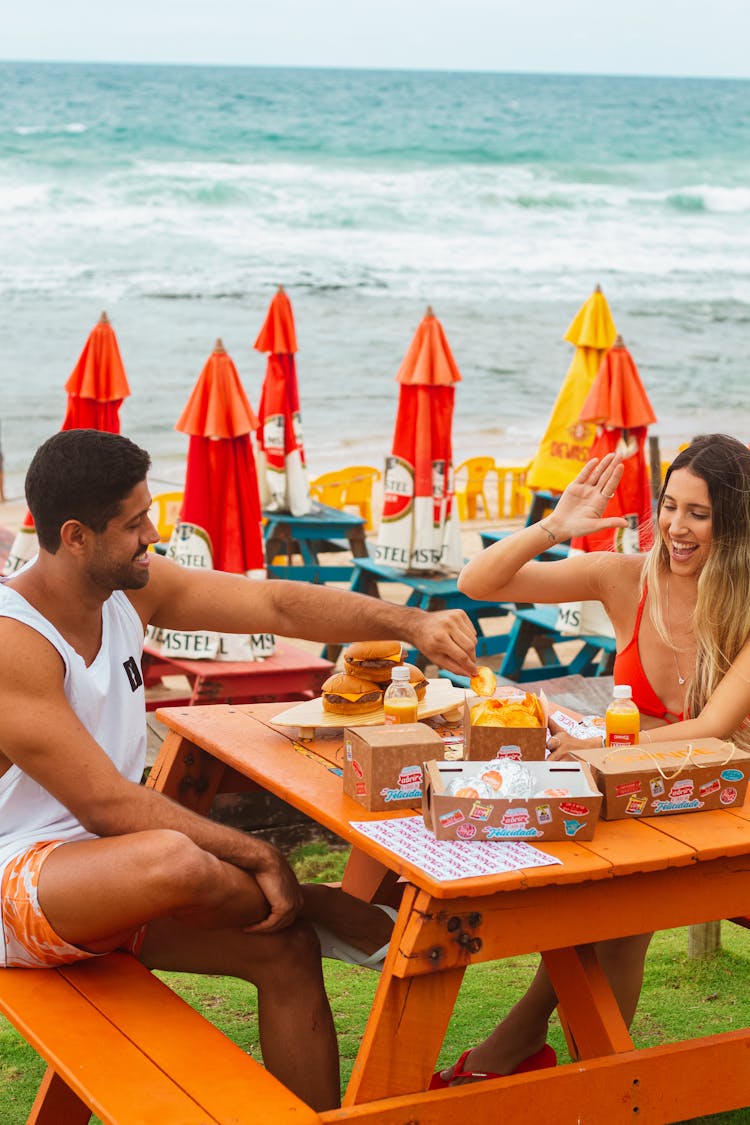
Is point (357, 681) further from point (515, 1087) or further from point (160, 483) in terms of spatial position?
point (160, 483)

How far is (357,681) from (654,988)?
1414mm

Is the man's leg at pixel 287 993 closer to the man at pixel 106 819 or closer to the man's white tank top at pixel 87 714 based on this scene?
the man at pixel 106 819

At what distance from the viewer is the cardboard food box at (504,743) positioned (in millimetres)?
2594

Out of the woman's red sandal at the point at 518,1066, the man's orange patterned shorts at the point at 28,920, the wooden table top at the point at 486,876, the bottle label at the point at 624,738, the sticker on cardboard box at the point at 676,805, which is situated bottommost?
the woman's red sandal at the point at 518,1066

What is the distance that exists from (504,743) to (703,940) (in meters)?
1.57

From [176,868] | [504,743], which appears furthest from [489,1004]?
[176,868]

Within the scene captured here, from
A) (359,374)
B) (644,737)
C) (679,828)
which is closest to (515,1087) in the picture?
(679,828)

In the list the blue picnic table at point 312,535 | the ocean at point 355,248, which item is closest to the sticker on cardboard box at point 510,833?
the blue picnic table at point 312,535

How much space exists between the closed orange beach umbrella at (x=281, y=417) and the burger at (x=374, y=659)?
4687mm

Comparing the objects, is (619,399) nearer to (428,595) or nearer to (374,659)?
(428,595)

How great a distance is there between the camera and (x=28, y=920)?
2475 mm

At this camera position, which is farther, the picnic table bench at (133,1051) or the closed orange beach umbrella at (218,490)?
the closed orange beach umbrella at (218,490)

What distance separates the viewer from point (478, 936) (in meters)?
2.22

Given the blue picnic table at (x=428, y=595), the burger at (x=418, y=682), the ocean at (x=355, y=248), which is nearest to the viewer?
the burger at (x=418, y=682)
